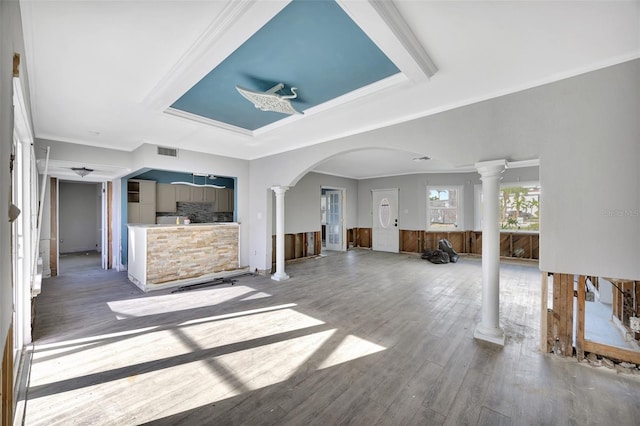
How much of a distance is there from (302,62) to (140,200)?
5.87 m

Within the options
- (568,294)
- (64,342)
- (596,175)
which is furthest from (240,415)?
(596,175)

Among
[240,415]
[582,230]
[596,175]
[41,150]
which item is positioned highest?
[41,150]

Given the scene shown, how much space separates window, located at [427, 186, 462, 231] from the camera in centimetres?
844

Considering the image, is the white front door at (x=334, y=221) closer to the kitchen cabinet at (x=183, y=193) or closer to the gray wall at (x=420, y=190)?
the gray wall at (x=420, y=190)

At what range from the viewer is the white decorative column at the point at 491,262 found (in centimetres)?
292

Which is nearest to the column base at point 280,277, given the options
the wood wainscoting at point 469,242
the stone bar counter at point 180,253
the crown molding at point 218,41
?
the stone bar counter at point 180,253

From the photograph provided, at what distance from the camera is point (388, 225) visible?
9.35 metres

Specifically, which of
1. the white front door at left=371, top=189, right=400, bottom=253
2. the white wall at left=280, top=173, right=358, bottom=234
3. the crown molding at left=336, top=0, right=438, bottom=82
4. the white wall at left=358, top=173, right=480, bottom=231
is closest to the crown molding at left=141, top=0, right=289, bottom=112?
the crown molding at left=336, top=0, right=438, bottom=82

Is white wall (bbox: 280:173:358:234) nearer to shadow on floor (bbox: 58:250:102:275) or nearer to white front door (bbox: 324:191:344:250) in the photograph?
white front door (bbox: 324:191:344:250)

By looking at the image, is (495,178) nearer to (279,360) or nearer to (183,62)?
(279,360)

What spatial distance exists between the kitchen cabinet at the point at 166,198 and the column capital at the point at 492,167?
6936 mm

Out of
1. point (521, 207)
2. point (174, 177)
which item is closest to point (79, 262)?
point (174, 177)

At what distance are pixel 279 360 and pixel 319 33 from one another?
111 inches

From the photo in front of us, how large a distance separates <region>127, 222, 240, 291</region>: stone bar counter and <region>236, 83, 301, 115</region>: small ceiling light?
3497mm
